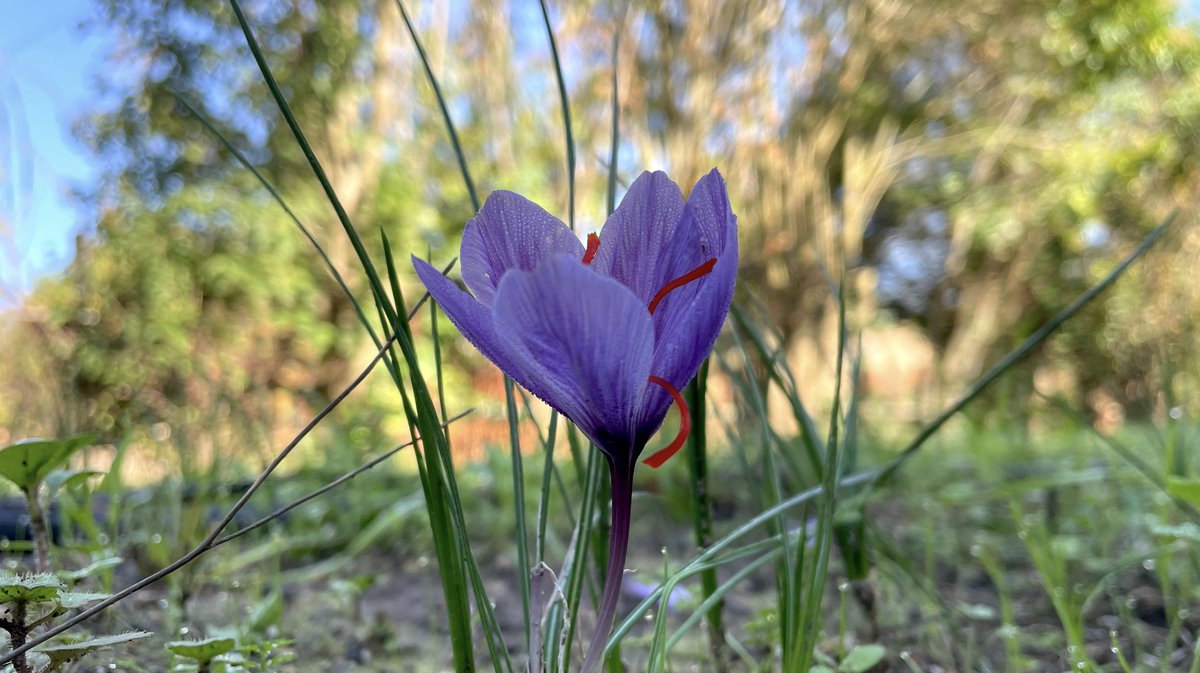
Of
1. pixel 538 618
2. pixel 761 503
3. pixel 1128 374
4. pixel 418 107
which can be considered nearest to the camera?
pixel 538 618

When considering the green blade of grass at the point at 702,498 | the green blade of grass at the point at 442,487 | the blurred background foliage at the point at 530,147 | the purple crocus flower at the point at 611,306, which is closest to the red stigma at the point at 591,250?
the purple crocus flower at the point at 611,306

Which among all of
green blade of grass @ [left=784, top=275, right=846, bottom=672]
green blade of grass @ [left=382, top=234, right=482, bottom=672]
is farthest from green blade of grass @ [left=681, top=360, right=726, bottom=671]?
green blade of grass @ [left=382, top=234, right=482, bottom=672]

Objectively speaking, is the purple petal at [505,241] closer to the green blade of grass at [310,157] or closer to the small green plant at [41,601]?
the green blade of grass at [310,157]

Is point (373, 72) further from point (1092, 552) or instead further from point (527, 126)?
point (1092, 552)

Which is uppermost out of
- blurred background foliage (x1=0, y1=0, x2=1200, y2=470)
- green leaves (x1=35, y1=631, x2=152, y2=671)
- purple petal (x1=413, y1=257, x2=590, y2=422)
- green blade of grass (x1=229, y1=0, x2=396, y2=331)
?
blurred background foliage (x1=0, y1=0, x2=1200, y2=470)

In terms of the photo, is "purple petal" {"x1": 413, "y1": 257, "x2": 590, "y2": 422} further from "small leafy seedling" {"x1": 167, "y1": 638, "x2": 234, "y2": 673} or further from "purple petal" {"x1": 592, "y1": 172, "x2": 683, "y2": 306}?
"small leafy seedling" {"x1": 167, "y1": 638, "x2": 234, "y2": 673}

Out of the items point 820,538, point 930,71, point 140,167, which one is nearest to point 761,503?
point 820,538
